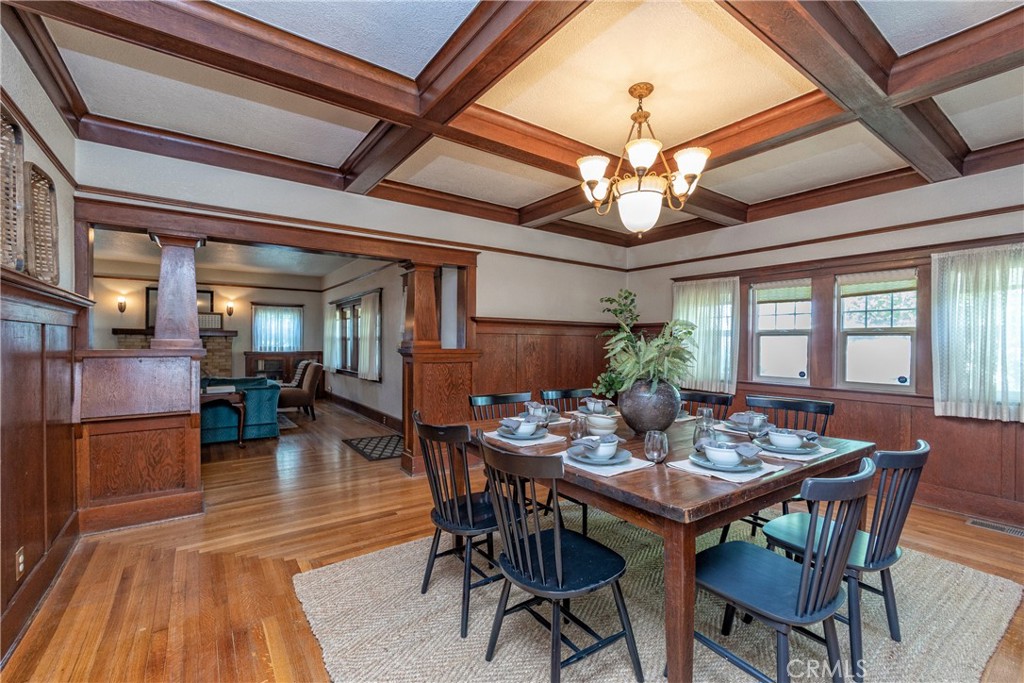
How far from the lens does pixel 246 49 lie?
2094 millimetres

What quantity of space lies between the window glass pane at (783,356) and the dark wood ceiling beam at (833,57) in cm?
213

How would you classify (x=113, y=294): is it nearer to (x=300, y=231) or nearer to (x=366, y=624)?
(x=300, y=231)

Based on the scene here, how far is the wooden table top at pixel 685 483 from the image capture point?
5.03 ft

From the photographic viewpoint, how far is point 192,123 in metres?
3.09

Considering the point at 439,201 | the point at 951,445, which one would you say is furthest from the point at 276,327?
the point at 951,445

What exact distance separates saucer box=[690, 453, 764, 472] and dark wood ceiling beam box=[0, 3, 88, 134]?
347 centimetres

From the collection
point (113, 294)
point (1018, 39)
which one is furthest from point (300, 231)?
point (113, 294)

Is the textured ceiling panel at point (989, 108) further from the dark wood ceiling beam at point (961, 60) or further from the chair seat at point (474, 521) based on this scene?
the chair seat at point (474, 521)

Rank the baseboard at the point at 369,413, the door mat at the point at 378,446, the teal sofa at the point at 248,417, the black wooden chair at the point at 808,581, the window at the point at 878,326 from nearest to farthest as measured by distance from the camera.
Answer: the black wooden chair at the point at 808,581
the window at the point at 878,326
the door mat at the point at 378,446
the teal sofa at the point at 248,417
the baseboard at the point at 369,413

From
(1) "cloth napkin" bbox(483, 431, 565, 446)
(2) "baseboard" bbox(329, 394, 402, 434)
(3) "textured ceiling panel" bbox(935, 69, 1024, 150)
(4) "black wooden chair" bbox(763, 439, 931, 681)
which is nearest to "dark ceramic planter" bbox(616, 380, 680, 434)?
(1) "cloth napkin" bbox(483, 431, 565, 446)

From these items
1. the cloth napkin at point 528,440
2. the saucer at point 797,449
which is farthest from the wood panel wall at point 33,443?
the saucer at point 797,449

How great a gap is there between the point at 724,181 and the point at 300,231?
3725 millimetres

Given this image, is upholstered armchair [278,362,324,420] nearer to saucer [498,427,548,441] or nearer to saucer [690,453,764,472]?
saucer [498,427,548,441]

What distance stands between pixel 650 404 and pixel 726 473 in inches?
23.9
